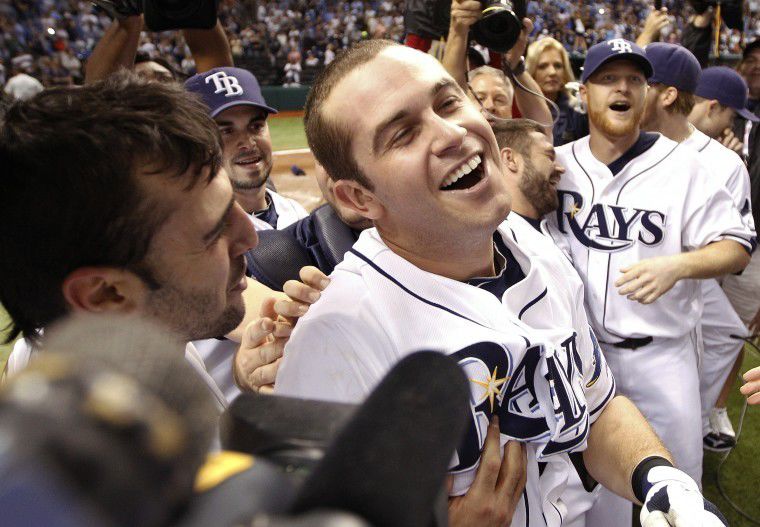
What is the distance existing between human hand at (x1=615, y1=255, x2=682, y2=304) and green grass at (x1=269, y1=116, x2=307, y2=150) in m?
9.21

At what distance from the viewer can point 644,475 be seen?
51.9 inches

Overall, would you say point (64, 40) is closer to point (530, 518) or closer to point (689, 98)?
point (689, 98)

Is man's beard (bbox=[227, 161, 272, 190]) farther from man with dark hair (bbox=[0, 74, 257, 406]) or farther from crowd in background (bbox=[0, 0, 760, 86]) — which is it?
crowd in background (bbox=[0, 0, 760, 86])

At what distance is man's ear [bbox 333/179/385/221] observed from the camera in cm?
141

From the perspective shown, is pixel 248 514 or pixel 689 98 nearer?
pixel 248 514

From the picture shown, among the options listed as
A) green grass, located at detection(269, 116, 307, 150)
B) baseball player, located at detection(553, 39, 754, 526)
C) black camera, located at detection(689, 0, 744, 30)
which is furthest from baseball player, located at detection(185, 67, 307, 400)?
green grass, located at detection(269, 116, 307, 150)

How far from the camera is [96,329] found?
29cm

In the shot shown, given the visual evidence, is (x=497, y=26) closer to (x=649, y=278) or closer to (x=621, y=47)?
(x=621, y=47)

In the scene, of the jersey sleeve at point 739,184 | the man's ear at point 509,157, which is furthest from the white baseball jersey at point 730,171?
the man's ear at point 509,157

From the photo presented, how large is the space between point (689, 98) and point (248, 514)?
3.68 metres

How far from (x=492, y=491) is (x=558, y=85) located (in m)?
3.69

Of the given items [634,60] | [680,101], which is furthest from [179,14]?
[680,101]

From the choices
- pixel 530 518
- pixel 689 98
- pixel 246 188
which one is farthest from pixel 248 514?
pixel 689 98

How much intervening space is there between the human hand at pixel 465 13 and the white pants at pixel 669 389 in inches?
66.1
